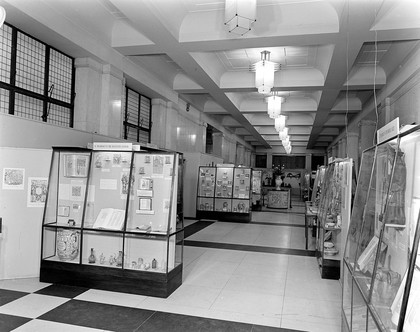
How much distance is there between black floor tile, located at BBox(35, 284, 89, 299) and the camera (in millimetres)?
4186

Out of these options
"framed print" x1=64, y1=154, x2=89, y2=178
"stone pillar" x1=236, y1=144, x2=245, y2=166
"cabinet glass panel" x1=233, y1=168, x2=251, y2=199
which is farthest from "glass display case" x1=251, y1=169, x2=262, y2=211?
"framed print" x1=64, y1=154, x2=89, y2=178

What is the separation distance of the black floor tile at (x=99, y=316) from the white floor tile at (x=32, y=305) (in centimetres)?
11

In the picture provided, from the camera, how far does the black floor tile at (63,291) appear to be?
4186mm

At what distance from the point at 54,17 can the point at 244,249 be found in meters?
5.60

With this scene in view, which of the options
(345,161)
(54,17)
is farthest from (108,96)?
(345,161)

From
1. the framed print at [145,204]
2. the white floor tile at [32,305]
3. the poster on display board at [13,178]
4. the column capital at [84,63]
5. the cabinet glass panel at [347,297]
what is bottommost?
the white floor tile at [32,305]

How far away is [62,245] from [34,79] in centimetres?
284

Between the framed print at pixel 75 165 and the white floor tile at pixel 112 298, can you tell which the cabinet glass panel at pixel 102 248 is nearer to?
the white floor tile at pixel 112 298

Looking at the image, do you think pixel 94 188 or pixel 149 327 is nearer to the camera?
pixel 149 327

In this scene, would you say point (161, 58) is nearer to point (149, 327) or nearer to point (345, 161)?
point (345, 161)

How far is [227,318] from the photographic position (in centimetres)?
362

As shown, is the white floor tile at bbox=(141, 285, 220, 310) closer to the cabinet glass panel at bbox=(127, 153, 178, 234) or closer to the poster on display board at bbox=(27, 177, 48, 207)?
the cabinet glass panel at bbox=(127, 153, 178, 234)

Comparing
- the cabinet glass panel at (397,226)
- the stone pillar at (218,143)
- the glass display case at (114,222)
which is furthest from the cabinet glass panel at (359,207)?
the stone pillar at (218,143)

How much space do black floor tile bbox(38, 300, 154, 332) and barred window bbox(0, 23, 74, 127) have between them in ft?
10.0
